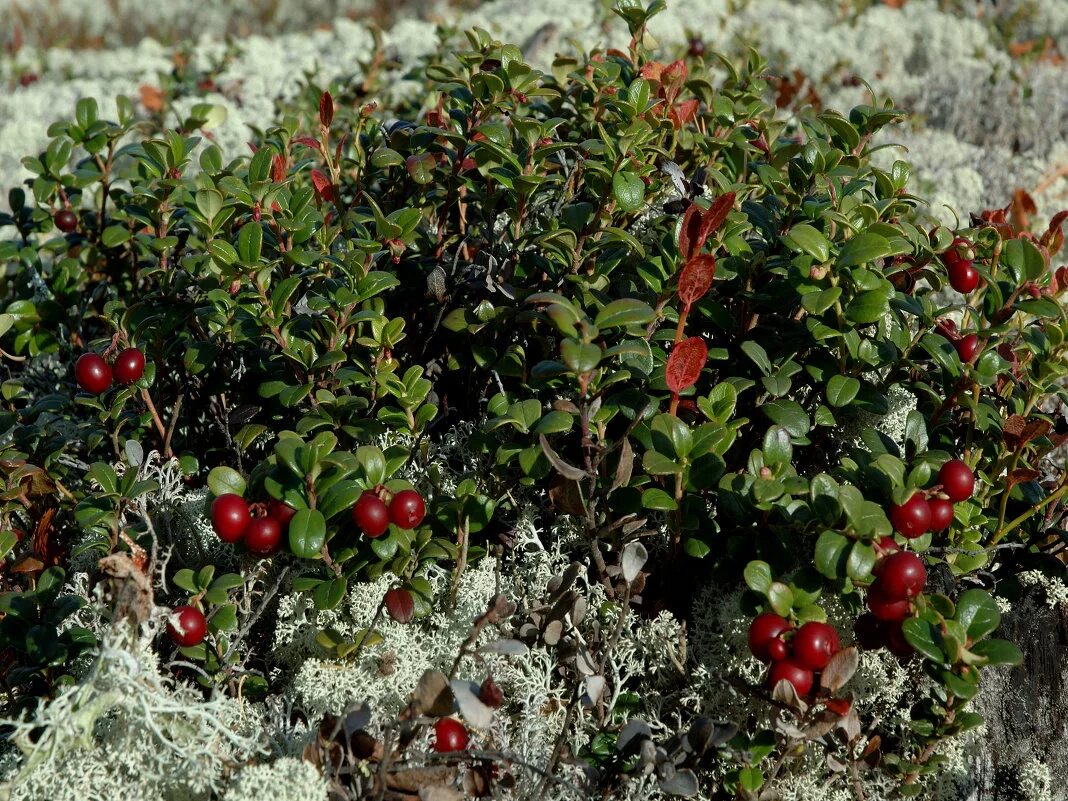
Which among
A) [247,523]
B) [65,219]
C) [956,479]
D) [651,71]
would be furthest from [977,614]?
[65,219]

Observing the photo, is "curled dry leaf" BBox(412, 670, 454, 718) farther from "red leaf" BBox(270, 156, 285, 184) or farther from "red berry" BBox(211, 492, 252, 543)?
"red leaf" BBox(270, 156, 285, 184)

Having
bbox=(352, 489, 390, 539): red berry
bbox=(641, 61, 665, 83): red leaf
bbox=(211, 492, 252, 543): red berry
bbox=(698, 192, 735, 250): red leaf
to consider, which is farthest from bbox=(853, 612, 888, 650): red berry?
bbox=(641, 61, 665, 83): red leaf

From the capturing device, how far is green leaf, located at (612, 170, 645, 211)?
1.98 meters

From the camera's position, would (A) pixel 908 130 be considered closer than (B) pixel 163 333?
No

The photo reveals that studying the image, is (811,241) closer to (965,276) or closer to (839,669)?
(965,276)

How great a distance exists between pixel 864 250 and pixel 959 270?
344 millimetres

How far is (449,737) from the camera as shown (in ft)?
5.36

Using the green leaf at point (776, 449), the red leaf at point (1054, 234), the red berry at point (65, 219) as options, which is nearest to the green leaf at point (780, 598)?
the green leaf at point (776, 449)

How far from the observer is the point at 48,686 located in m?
2.00

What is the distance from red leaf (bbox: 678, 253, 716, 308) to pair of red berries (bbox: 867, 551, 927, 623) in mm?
534

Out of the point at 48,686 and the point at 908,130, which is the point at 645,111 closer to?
the point at 48,686

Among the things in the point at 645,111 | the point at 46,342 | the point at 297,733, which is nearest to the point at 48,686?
the point at 297,733

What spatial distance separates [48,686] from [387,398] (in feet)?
2.85

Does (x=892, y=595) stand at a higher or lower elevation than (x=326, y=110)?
lower
